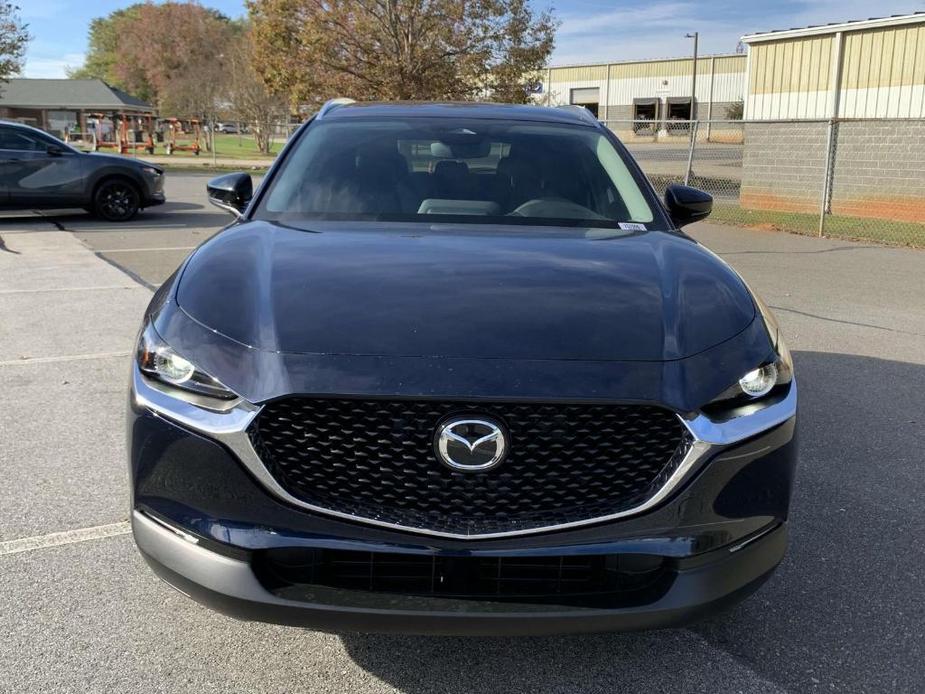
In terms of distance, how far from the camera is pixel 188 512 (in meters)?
2.35

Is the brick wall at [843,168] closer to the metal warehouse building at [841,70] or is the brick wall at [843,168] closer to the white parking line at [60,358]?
the metal warehouse building at [841,70]

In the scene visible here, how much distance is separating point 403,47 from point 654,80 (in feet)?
144

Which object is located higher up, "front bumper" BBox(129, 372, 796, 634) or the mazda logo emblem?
the mazda logo emblem

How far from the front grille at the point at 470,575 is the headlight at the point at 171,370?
17.9 inches

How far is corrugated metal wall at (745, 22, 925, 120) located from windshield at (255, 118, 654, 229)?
15782 millimetres

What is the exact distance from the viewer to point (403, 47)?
21031mm

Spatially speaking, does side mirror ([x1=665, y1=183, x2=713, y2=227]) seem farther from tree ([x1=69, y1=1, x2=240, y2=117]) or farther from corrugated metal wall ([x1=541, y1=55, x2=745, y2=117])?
tree ([x1=69, y1=1, x2=240, y2=117])

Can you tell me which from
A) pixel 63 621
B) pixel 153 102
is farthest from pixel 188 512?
pixel 153 102

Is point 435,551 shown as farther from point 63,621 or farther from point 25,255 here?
point 25,255

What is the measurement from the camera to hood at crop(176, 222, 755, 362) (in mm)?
2418

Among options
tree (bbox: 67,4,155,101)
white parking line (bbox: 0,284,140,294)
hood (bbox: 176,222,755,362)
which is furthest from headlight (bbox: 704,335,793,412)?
tree (bbox: 67,4,155,101)

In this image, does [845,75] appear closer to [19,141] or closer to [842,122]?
[842,122]

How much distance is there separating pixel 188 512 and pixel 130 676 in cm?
67

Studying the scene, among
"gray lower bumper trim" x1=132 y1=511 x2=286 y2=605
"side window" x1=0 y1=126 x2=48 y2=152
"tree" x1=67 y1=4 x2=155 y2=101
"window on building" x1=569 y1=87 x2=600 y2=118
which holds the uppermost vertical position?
"tree" x1=67 y1=4 x2=155 y2=101
